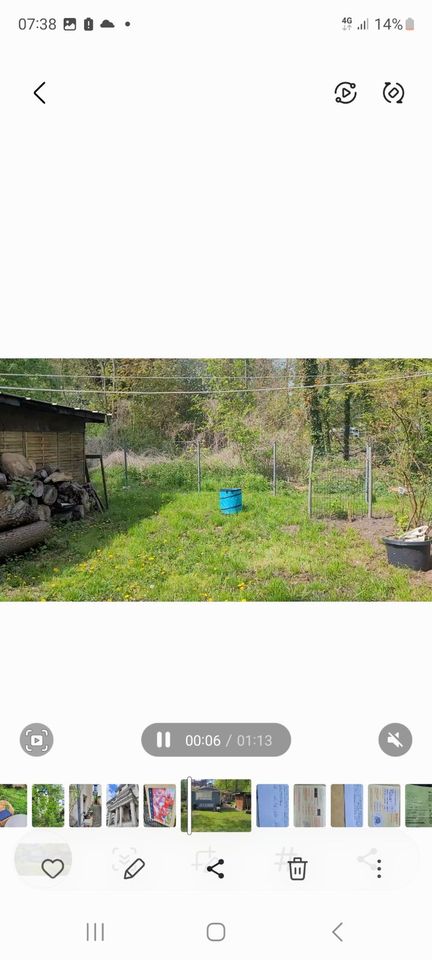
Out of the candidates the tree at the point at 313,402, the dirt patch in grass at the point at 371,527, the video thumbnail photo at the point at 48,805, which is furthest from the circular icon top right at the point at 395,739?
the tree at the point at 313,402

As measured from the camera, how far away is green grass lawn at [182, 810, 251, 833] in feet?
6.21

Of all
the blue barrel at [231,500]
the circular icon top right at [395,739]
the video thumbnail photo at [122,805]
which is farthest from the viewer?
the blue barrel at [231,500]

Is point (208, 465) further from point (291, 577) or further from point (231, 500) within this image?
point (291, 577)

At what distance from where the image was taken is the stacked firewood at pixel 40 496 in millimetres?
3334
